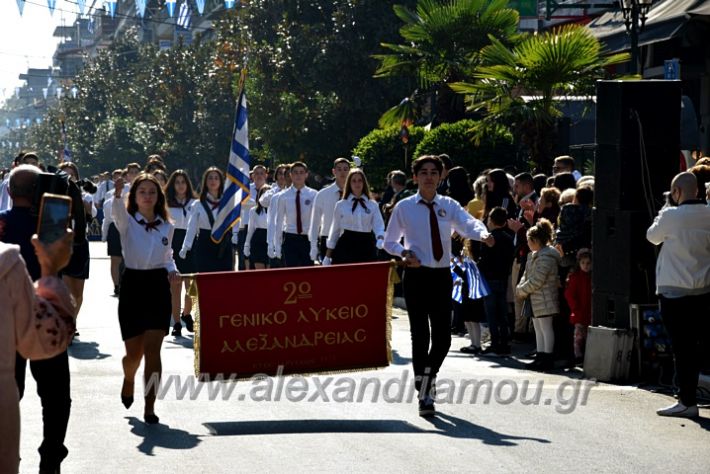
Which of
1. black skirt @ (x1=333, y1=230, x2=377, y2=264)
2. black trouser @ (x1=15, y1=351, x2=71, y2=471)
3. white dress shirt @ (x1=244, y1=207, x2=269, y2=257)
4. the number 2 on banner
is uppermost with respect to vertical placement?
white dress shirt @ (x1=244, y1=207, x2=269, y2=257)

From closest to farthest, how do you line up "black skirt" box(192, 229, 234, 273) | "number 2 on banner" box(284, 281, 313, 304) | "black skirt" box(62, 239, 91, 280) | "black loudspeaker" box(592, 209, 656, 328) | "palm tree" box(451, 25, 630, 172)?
"number 2 on banner" box(284, 281, 313, 304) < "black loudspeaker" box(592, 209, 656, 328) < "black skirt" box(62, 239, 91, 280) < "black skirt" box(192, 229, 234, 273) < "palm tree" box(451, 25, 630, 172)

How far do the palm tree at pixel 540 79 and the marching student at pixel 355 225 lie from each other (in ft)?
15.8

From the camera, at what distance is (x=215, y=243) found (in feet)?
53.1

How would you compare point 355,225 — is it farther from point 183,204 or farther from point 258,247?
point 258,247

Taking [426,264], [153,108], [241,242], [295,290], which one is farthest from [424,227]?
[153,108]

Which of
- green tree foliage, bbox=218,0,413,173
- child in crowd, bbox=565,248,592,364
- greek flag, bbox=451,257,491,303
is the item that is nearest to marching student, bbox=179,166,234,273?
greek flag, bbox=451,257,491,303

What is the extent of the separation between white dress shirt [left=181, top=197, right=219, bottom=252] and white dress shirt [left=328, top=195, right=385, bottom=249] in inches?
84.2

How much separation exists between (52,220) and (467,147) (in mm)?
17257

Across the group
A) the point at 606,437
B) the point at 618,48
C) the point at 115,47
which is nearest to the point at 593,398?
the point at 606,437

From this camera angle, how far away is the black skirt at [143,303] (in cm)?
998

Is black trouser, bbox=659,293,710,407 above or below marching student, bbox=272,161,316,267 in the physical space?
below

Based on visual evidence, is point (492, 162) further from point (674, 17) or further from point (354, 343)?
point (354, 343)

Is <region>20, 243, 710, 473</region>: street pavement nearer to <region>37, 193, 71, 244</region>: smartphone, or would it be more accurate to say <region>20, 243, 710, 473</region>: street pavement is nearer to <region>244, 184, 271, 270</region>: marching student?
<region>37, 193, 71, 244</region>: smartphone

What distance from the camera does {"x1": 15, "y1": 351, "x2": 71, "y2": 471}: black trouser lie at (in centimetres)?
763
